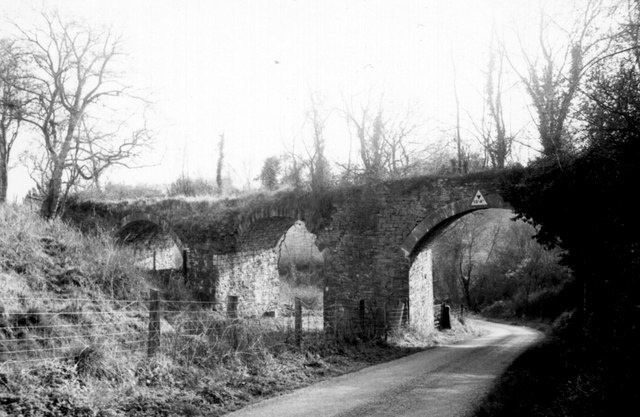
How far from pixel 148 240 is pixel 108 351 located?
14995 mm

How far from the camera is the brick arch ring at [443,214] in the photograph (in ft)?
40.5

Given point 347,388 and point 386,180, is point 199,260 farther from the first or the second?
point 347,388

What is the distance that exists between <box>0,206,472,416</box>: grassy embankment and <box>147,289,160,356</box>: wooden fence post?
0.48 feet

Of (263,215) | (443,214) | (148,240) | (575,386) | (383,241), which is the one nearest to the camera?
(575,386)

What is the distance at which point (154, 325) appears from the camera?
7.20m

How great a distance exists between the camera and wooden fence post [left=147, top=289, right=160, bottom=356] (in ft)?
23.0

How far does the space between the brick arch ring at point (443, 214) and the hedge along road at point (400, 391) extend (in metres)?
3.59

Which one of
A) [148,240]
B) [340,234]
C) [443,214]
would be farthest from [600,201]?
[148,240]

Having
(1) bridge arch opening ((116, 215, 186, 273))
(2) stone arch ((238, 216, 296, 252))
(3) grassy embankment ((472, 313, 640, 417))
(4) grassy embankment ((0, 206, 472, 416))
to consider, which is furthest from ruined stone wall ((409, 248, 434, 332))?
(1) bridge arch opening ((116, 215, 186, 273))

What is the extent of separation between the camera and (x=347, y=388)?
7.21 metres

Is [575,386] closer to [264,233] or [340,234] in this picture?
[340,234]

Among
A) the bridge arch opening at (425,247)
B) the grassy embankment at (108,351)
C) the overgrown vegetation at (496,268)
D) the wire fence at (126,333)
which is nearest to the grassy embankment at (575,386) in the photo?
the grassy embankment at (108,351)

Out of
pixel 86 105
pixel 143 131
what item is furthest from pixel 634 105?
pixel 86 105

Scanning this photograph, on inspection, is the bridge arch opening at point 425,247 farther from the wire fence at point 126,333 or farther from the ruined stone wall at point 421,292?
the wire fence at point 126,333
